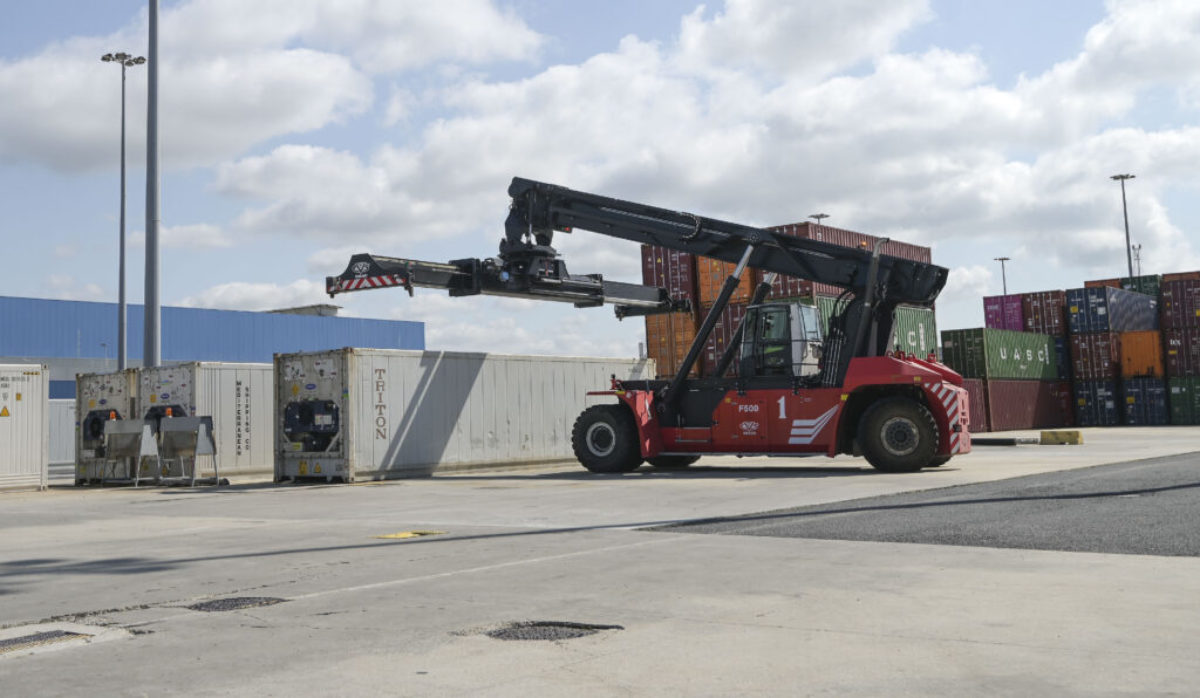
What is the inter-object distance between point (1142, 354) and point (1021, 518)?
139 feet

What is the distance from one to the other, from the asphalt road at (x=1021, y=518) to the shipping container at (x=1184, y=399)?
118 ft

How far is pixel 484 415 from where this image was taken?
80.2 ft

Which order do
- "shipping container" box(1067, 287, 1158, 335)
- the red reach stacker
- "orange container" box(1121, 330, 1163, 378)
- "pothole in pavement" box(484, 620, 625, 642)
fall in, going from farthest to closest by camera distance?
"shipping container" box(1067, 287, 1158, 335), "orange container" box(1121, 330, 1163, 378), the red reach stacker, "pothole in pavement" box(484, 620, 625, 642)

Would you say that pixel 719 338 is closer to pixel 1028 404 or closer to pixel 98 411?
pixel 98 411

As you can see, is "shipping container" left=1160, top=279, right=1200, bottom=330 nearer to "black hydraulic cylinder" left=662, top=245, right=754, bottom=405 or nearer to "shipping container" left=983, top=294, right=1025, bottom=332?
"shipping container" left=983, top=294, right=1025, bottom=332

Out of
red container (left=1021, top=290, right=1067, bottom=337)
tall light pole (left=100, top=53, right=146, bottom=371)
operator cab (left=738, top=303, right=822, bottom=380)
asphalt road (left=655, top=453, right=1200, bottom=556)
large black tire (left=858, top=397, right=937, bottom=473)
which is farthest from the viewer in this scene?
red container (left=1021, top=290, right=1067, bottom=337)

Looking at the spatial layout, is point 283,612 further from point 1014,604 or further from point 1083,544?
point 1083,544

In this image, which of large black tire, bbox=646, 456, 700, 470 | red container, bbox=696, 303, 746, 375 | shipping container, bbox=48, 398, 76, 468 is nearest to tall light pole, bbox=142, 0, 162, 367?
large black tire, bbox=646, 456, 700, 470

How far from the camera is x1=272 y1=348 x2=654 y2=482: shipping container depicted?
21859 millimetres

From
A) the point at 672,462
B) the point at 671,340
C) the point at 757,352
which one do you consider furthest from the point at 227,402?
the point at 671,340

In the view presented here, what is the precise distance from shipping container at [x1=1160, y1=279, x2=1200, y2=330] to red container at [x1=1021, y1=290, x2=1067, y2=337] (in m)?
4.24

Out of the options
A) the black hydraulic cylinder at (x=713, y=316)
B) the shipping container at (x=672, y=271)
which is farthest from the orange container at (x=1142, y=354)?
the black hydraulic cylinder at (x=713, y=316)

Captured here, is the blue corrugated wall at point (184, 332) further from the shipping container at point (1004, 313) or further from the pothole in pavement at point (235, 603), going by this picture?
the pothole in pavement at point (235, 603)

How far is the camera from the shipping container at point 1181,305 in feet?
156
